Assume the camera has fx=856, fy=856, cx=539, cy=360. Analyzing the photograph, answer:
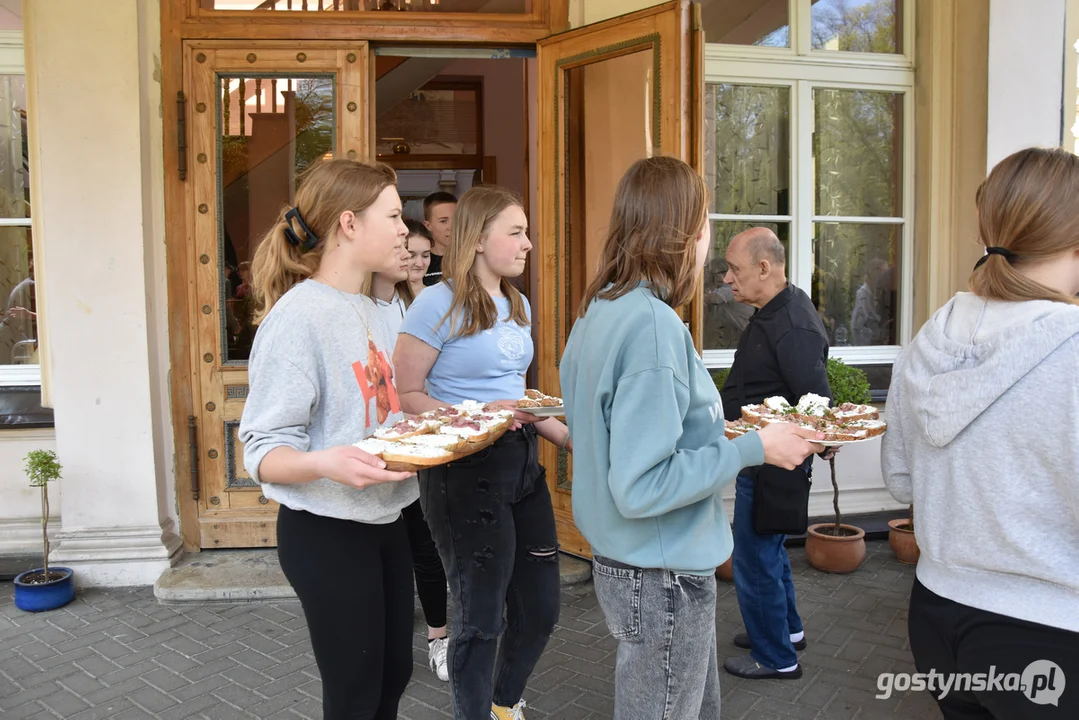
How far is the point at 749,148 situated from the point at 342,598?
5012 mm

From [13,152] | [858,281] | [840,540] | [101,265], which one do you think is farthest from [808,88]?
[13,152]

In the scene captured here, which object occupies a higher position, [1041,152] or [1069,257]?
[1041,152]

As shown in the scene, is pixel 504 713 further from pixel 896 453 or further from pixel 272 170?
pixel 272 170

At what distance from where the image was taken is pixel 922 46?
6238 mm

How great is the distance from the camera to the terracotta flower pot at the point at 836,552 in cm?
525

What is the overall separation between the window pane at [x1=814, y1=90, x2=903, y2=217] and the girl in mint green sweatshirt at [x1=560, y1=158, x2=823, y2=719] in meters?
4.64

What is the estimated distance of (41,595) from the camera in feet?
15.4

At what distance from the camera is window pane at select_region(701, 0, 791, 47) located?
19.8 feet

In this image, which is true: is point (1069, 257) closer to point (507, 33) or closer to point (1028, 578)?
point (1028, 578)

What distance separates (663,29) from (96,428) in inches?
157

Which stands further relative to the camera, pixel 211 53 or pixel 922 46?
pixel 922 46

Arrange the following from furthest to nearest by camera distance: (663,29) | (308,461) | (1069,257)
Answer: (663,29)
(308,461)
(1069,257)

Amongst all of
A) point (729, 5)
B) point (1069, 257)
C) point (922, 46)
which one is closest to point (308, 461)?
point (1069, 257)

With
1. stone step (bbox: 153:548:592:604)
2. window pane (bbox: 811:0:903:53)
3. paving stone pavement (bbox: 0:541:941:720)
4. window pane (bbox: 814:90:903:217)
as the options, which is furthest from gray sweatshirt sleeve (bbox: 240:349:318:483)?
window pane (bbox: 811:0:903:53)
